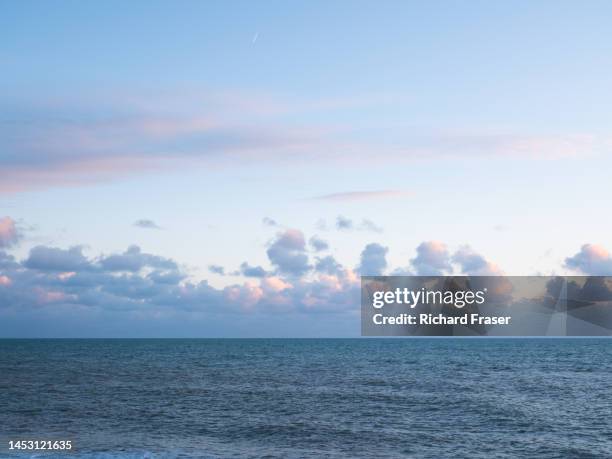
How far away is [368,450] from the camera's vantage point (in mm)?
45250

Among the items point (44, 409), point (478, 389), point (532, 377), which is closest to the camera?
point (44, 409)

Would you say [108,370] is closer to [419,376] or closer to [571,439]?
[419,376]

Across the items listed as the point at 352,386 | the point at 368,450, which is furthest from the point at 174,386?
the point at 368,450

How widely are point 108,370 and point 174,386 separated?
3670cm

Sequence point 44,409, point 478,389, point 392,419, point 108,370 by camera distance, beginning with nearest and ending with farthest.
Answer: point 392,419 < point 44,409 < point 478,389 < point 108,370

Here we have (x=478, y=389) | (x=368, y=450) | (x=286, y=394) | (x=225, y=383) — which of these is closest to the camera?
(x=368, y=450)

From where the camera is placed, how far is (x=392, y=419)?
2256 inches

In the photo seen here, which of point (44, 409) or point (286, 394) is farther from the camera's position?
point (286, 394)

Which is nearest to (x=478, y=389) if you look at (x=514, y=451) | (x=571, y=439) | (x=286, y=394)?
(x=286, y=394)

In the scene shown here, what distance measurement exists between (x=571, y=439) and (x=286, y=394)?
35.4 m

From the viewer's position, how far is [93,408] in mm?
64938

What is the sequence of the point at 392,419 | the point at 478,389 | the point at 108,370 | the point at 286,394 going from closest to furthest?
the point at 392,419
the point at 286,394
the point at 478,389
the point at 108,370

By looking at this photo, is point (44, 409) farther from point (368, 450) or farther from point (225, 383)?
point (368, 450)

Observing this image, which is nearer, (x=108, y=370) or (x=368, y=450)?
(x=368, y=450)
